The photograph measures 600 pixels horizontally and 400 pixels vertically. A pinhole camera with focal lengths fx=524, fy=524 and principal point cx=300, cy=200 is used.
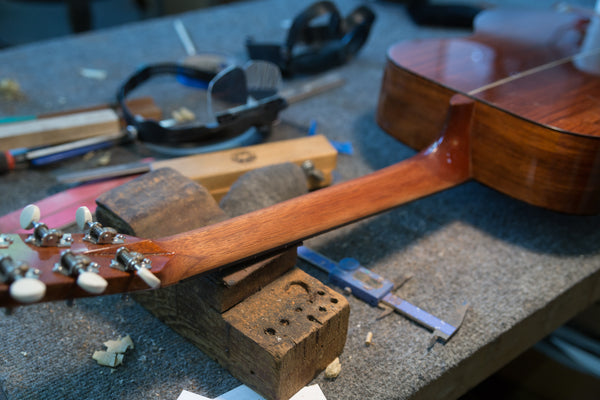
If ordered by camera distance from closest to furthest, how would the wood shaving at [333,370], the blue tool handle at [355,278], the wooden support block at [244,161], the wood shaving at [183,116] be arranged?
1. the wood shaving at [333,370]
2. the blue tool handle at [355,278]
3. the wooden support block at [244,161]
4. the wood shaving at [183,116]

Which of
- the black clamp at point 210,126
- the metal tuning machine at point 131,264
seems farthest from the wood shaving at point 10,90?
the metal tuning machine at point 131,264

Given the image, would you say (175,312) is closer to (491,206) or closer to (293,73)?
(491,206)

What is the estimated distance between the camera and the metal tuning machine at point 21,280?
386 millimetres

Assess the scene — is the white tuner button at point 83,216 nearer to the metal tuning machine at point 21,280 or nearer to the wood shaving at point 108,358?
the metal tuning machine at point 21,280

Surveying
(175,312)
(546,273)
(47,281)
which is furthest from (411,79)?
(47,281)

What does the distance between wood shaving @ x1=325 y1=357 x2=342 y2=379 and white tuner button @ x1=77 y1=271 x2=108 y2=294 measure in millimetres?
302

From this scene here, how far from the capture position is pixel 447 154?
818 millimetres

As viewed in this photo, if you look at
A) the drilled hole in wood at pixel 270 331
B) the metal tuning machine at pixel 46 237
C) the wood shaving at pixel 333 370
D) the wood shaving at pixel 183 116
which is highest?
the metal tuning machine at pixel 46 237

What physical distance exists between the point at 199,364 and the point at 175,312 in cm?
7

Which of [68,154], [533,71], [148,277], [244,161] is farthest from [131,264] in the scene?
[533,71]

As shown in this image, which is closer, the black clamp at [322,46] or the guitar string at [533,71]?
the guitar string at [533,71]

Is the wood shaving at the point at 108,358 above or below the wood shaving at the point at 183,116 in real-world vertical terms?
below

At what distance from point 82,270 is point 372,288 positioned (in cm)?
41

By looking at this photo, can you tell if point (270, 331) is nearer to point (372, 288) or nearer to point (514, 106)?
point (372, 288)
